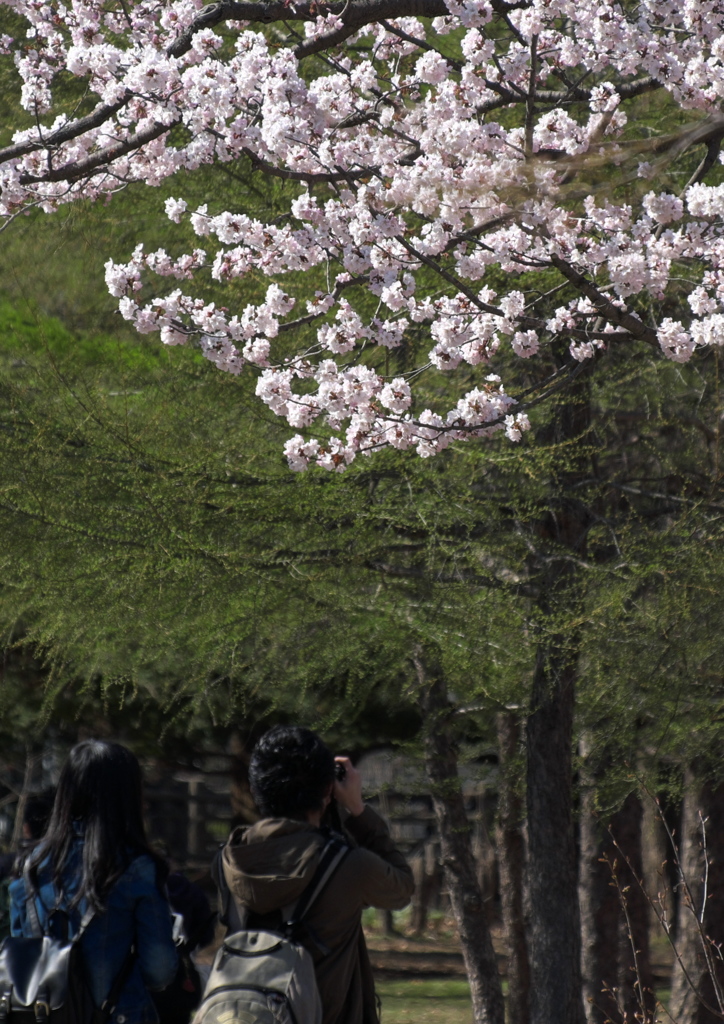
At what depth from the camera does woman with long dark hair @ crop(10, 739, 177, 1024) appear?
→ 259 cm

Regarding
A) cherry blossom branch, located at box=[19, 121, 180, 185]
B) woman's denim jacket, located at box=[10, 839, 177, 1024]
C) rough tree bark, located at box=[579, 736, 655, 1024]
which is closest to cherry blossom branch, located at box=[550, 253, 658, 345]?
cherry blossom branch, located at box=[19, 121, 180, 185]

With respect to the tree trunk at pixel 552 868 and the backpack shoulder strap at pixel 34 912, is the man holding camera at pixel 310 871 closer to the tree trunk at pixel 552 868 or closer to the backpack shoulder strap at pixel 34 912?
the backpack shoulder strap at pixel 34 912

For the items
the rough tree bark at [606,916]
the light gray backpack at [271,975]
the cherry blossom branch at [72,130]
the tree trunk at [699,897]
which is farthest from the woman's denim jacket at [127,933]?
the rough tree bark at [606,916]

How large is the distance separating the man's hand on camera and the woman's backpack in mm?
631

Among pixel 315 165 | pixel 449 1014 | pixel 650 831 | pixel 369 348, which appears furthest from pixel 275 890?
pixel 650 831

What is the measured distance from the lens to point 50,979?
8.31 ft

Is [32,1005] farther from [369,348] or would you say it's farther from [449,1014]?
[449,1014]

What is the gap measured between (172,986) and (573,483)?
3724 mm

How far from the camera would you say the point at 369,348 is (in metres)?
5.80

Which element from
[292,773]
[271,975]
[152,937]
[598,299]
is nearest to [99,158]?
[598,299]

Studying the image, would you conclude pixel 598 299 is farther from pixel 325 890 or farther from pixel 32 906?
pixel 32 906

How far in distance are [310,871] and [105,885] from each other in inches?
17.7

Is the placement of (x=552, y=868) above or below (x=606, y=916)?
above

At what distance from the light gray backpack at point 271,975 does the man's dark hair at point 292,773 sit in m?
0.13
